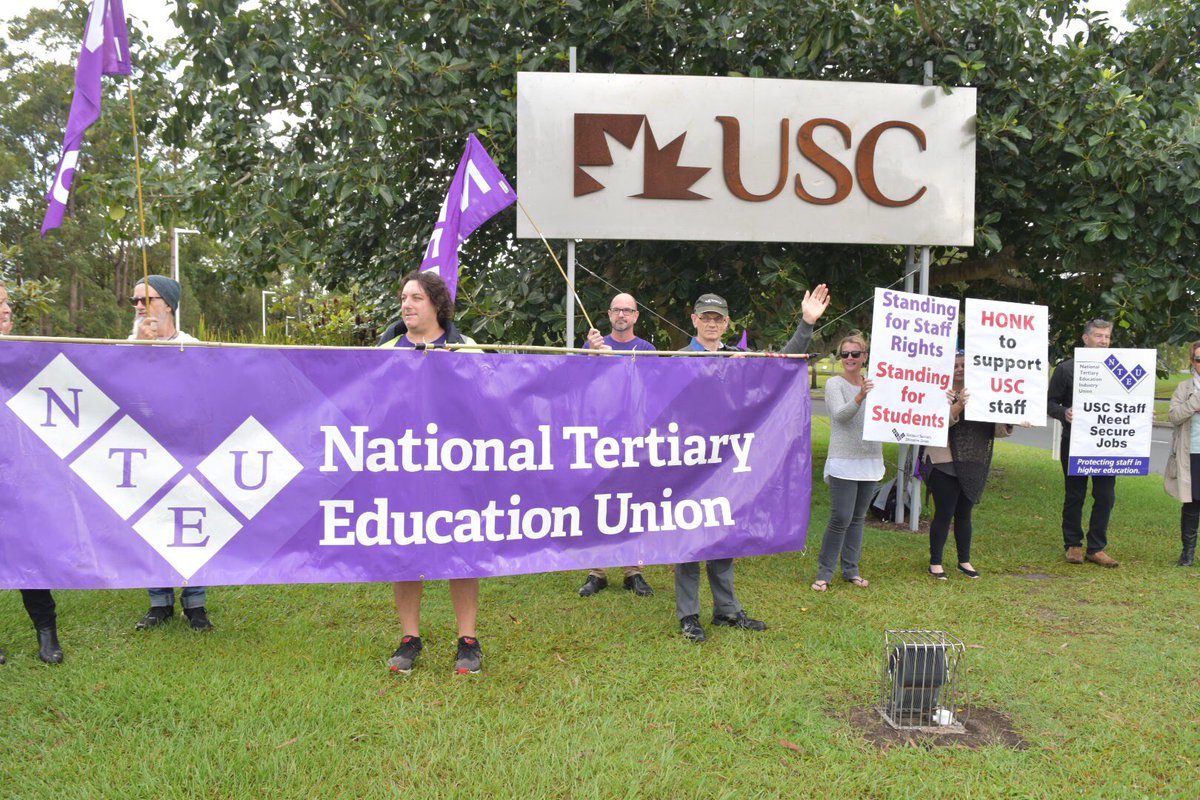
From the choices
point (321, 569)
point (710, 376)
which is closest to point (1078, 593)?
point (710, 376)

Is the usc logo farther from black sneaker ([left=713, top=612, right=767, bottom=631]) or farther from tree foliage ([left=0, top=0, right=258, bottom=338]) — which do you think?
tree foliage ([left=0, top=0, right=258, bottom=338])

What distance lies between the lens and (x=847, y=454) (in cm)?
594

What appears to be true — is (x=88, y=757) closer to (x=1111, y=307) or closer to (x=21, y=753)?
(x=21, y=753)

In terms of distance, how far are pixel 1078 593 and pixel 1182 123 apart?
3.81 meters

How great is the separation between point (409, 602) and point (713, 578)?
5.76ft

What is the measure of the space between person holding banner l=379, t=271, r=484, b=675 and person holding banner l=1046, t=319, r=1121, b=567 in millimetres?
4876

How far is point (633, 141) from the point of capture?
22.5 ft

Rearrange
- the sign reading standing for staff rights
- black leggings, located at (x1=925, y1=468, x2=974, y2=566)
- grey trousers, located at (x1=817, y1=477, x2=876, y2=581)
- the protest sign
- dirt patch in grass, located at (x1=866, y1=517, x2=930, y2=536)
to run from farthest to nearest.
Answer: dirt patch in grass, located at (x1=866, y1=517, x2=930, y2=536)
the sign reading standing for staff rights
black leggings, located at (x1=925, y1=468, x2=974, y2=566)
grey trousers, located at (x1=817, y1=477, x2=876, y2=581)
the protest sign

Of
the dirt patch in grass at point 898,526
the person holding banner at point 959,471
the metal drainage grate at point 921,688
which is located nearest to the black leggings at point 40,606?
the metal drainage grate at point 921,688

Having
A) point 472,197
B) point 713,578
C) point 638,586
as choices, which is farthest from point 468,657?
point 472,197

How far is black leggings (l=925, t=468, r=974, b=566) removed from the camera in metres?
6.34

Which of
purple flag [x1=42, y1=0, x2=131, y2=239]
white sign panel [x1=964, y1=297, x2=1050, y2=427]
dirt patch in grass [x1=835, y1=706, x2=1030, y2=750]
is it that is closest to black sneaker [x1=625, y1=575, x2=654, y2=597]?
dirt patch in grass [x1=835, y1=706, x2=1030, y2=750]

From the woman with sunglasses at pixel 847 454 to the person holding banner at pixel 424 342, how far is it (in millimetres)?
2684

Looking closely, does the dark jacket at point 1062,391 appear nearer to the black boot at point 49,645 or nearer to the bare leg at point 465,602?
the bare leg at point 465,602
